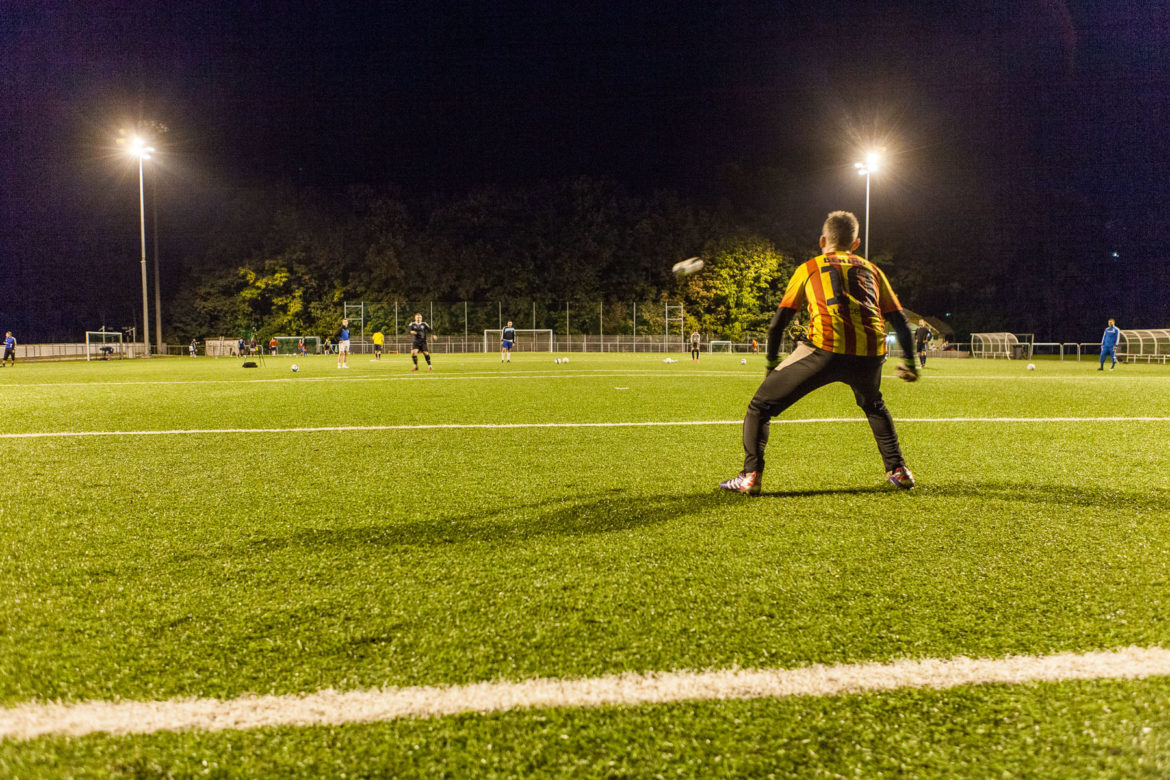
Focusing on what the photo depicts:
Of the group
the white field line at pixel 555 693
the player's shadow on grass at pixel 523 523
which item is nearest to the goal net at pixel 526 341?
the player's shadow on grass at pixel 523 523

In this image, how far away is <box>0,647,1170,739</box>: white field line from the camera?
1.76 metres

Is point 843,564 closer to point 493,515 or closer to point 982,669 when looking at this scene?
point 982,669

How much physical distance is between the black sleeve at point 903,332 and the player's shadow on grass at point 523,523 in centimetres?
184

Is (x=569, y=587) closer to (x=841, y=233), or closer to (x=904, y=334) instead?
(x=841, y=233)

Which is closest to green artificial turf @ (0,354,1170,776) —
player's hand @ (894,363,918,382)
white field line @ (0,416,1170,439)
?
player's hand @ (894,363,918,382)

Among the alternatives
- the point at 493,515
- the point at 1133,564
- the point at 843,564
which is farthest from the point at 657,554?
the point at 1133,564

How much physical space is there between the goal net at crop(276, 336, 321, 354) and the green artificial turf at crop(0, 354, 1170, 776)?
Result: 50381mm

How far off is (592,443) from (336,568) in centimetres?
402

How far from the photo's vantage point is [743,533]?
3.54 m

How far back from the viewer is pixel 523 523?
3.80m

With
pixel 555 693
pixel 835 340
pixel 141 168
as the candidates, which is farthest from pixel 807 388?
pixel 141 168

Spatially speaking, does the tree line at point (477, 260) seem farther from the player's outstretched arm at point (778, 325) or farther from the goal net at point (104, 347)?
the player's outstretched arm at point (778, 325)

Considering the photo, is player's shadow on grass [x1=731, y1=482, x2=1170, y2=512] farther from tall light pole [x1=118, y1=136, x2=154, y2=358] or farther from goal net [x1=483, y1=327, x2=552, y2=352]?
goal net [x1=483, y1=327, x2=552, y2=352]

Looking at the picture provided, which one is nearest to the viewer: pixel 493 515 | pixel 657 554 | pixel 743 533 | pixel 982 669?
pixel 982 669
